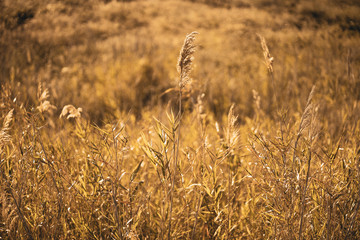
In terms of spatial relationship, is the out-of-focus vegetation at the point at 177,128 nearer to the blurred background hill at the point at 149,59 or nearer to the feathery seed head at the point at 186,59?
the blurred background hill at the point at 149,59

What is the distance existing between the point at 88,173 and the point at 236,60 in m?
4.26

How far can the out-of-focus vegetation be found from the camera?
0.95 m

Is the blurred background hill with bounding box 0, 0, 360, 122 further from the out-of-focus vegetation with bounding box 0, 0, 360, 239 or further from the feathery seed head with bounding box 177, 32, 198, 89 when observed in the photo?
the feathery seed head with bounding box 177, 32, 198, 89

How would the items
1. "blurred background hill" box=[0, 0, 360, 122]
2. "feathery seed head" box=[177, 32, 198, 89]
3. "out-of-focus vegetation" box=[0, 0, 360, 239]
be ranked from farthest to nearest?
"blurred background hill" box=[0, 0, 360, 122] < "out-of-focus vegetation" box=[0, 0, 360, 239] < "feathery seed head" box=[177, 32, 198, 89]

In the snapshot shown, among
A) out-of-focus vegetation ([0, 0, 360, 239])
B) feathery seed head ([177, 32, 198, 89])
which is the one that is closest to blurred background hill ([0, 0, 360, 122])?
out-of-focus vegetation ([0, 0, 360, 239])

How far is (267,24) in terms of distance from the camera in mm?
6078

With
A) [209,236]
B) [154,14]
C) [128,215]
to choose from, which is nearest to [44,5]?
[128,215]

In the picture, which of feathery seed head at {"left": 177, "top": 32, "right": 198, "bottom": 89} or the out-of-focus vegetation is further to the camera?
the out-of-focus vegetation

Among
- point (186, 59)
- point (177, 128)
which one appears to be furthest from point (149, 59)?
point (186, 59)

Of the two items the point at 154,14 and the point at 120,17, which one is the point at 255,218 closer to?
the point at 120,17

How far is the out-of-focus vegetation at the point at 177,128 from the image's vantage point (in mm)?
947

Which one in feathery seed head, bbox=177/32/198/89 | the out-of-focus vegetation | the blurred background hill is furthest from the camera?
the blurred background hill

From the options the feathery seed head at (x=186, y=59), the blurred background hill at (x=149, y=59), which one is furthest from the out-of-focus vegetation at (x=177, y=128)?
the feathery seed head at (x=186, y=59)

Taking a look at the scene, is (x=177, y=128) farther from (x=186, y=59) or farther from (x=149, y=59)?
(x=149, y=59)
